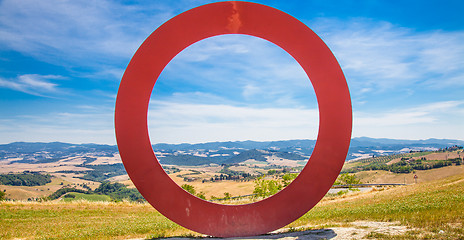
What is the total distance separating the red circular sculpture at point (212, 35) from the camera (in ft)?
29.0

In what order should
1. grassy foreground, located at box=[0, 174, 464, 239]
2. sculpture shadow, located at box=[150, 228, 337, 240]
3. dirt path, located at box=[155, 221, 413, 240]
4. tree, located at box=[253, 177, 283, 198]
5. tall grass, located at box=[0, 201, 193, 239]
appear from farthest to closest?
tree, located at box=[253, 177, 283, 198] < tall grass, located at box=[0, 201, 193, 239] < grassy foreground, located at box=[0, 174, 464, 239] < sculpture shadow, located at box=[150, 228, 337, 240] < dirt path, located at box=[155, 221, 413, 240]

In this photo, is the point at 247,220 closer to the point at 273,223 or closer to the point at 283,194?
A: the point at 273,223

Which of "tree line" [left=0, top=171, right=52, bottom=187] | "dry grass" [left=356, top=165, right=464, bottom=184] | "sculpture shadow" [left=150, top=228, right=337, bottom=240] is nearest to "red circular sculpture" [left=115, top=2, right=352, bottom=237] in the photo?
"sculpture shadow" [left=150, top=228, right=337, bottom=240]

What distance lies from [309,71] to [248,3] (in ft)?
9.07

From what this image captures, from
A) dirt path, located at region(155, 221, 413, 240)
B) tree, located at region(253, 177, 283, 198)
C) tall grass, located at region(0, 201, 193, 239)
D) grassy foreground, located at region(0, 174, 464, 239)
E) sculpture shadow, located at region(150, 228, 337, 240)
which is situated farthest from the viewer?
tree, located at region(253, 177, 283, 198)

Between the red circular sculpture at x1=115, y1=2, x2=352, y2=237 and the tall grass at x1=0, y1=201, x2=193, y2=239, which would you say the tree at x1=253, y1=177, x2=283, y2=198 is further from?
the red circular sculpture at x1=115, y1=2, x2=352, y2=237

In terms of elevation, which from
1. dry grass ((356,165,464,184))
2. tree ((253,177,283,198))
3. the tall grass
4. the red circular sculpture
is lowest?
dry grass ((356,165,464,184))

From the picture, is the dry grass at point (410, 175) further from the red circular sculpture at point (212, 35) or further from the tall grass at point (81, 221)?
the red circular sculpture at point (212, 35)

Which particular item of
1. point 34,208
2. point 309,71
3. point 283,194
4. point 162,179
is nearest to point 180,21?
point 309,71

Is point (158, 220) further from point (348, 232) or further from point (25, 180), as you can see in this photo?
point (25, 180)

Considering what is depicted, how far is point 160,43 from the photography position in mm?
8859

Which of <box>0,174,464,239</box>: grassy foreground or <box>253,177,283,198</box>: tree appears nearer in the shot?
<box>0,174,464,239</box>: grassy foreground

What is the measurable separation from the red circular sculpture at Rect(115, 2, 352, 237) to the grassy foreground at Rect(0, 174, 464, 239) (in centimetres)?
203

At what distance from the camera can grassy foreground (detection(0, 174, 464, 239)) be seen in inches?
Answer: 346
